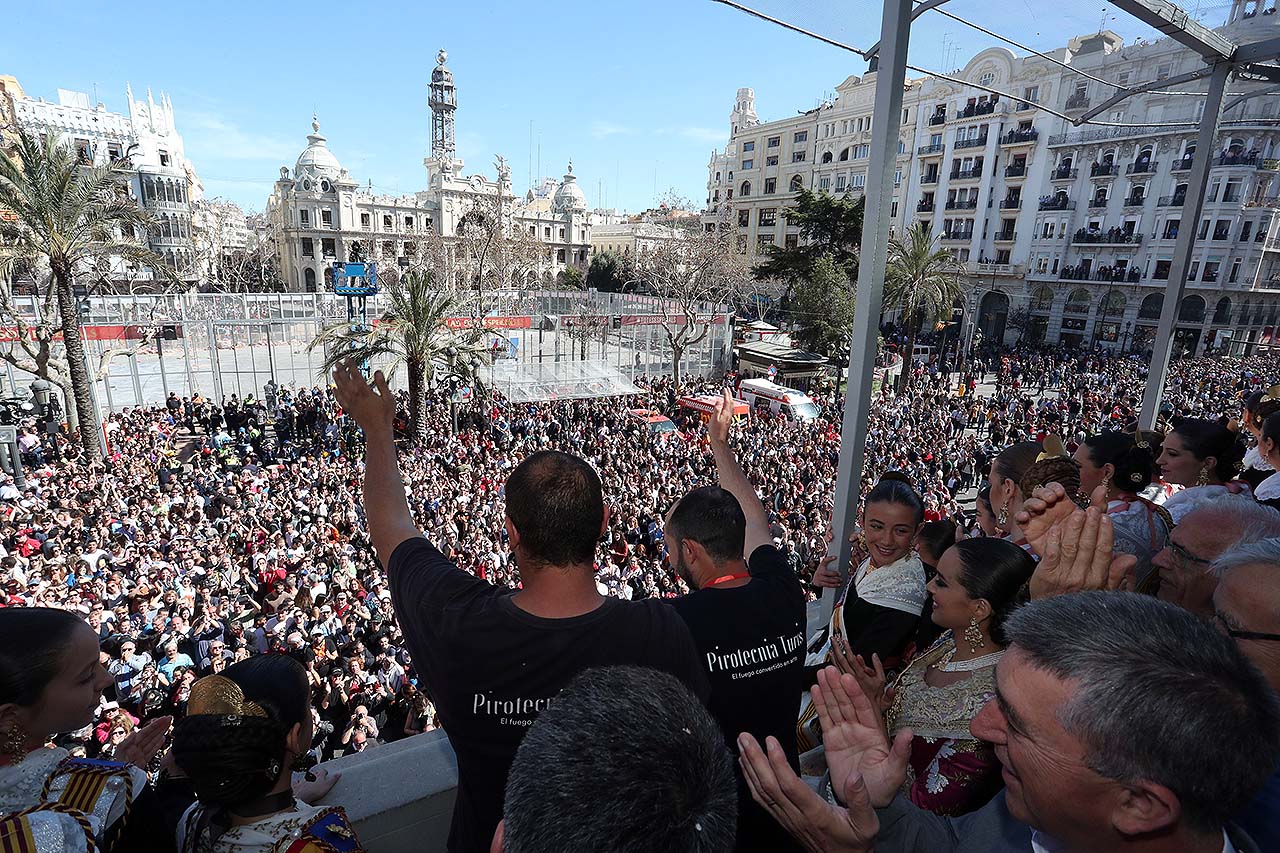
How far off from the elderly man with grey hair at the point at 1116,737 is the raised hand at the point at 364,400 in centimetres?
153

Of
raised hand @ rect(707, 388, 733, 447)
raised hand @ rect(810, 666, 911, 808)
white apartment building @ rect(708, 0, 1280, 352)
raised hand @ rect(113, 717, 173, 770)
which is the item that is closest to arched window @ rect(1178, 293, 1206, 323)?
white apartment building @ rect(708, 0, 1280, 352)

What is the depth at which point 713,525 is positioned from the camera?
2.06m

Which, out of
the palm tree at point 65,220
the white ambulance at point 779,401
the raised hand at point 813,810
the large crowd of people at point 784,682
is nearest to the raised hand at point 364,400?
the large crowd of people at point 784,682

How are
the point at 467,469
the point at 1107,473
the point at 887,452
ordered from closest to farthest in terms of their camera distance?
the point at 1107,473
the point at 467,469
the point at 887,452

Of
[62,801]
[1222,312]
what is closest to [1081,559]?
[62,801]

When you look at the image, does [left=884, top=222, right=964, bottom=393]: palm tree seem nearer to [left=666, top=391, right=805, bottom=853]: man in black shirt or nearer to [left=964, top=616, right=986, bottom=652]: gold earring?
[left=964, top=616, right=986, bottom=652]: gold earring

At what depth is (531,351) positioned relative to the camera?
2712 centimetres

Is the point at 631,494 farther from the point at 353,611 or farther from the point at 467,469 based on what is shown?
the point at 353,611

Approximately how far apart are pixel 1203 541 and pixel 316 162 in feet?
252

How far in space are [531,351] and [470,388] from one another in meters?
8.43

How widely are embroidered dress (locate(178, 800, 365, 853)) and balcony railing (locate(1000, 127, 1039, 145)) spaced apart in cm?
4867

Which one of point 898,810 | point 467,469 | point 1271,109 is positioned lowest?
point 467,469

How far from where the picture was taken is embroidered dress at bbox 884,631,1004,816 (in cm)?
177

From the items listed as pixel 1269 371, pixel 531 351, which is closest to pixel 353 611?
pixel 531 351
